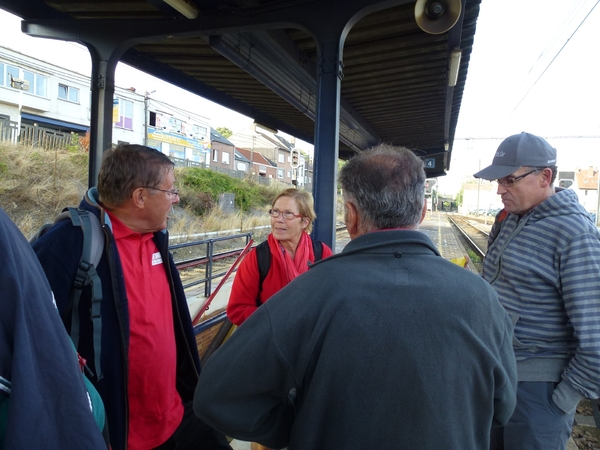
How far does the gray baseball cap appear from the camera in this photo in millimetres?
2191

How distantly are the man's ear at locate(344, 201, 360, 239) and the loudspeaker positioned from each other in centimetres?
230

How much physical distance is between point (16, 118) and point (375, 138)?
1118 inches

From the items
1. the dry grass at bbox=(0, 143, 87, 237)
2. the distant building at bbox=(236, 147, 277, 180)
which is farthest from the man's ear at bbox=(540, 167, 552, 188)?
the distant building at bbox=(236, 147, 277, 180)

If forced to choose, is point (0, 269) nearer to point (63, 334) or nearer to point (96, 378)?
point (63, 334)

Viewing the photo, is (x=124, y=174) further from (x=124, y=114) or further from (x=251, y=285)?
(x=124, y=114)

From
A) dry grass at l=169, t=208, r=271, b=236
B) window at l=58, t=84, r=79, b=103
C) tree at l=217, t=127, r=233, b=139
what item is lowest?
dry grass at l=169, t=208, r=271, b=236

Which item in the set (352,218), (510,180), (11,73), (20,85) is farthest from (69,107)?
(352,218)

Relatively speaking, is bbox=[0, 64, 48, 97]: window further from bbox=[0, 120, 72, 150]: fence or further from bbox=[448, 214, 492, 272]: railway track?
bbox=[448, 214, 492, 272]: railway track

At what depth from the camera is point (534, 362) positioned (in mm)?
2082

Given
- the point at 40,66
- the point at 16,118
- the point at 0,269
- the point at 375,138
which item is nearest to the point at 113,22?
the point at 0,269

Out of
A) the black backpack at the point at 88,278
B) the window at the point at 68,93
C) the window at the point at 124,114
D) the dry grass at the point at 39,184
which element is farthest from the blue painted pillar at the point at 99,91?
the window at the point at 124,114

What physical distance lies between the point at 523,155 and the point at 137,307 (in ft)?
6.63

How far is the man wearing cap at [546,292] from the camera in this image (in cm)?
191

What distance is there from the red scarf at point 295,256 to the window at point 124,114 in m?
36.3
